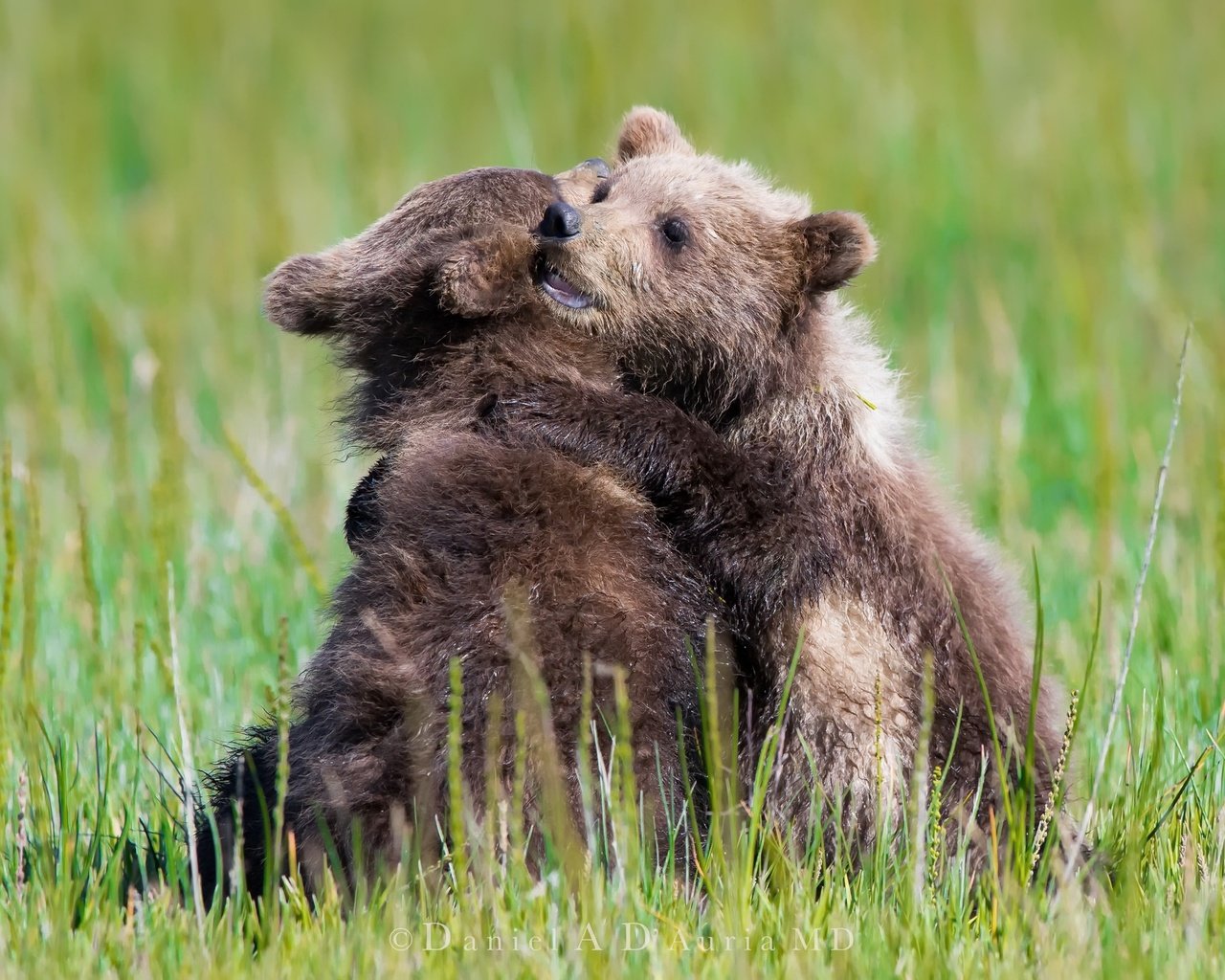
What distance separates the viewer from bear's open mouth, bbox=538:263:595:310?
176 inches

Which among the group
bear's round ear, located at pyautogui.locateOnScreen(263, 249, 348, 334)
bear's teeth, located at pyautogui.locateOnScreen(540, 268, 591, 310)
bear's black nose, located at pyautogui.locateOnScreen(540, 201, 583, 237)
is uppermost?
bear's black nose, located at pyautogui.locateOnScreen(540, 201, 583, 237)

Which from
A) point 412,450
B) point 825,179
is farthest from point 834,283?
point 825,179

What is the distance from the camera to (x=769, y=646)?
160 inches

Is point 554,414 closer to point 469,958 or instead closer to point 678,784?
point 678,784

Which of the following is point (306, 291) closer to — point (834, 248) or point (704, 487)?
point (704, 487)

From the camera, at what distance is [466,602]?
147 inches

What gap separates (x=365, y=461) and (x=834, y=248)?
12.6 feet

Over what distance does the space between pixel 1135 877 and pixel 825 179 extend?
7.27 metres

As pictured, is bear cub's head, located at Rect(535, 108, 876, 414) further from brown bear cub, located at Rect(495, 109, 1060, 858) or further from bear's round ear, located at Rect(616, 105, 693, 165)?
bear's round ear, located at Rect(616, 105, 693, 165)

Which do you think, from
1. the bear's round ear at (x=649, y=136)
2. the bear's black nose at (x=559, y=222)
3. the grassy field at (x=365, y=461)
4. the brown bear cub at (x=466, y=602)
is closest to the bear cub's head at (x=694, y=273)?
the bear's black nose at (x=559, y=222)

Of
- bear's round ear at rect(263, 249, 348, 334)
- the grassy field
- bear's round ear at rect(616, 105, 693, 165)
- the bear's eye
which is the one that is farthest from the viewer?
bear's round ear at rect(616, 105, 693, 165)

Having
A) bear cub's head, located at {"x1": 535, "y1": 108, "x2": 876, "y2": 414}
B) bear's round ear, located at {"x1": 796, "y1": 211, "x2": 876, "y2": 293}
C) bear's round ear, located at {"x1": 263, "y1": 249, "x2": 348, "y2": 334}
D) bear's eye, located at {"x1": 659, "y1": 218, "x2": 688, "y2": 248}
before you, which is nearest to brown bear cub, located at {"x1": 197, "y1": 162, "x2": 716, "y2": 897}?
bear's round ear, located at {"x1": 263, "y1": 249, "x2": 348, "y2": 334}

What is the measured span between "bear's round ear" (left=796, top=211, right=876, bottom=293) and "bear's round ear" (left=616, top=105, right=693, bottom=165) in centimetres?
83

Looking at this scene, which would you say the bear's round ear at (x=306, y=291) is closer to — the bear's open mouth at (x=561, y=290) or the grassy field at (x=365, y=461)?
the grassy field at (x=365, y=461)
